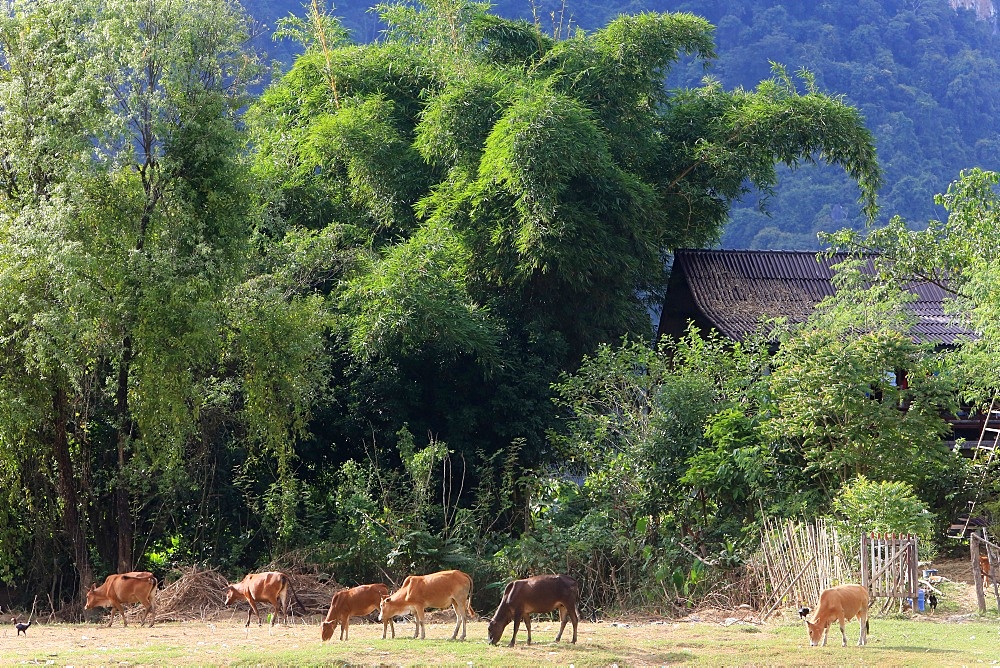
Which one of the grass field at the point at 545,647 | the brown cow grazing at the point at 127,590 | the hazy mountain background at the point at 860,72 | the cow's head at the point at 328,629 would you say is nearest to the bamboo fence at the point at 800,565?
the grass field at the point at 545,647

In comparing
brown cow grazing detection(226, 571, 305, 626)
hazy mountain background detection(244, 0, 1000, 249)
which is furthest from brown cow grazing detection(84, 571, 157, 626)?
hazy mountain background detection(244, 0, 1000, 249)

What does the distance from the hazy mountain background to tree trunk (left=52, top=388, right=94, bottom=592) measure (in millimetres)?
35946

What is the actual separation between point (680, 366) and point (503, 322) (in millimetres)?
3507

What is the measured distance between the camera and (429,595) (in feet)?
34.6

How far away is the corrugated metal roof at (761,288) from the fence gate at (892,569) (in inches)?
328

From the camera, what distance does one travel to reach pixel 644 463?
16.2 metres

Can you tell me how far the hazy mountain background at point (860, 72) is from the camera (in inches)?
2000

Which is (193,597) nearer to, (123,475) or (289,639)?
(123,475)

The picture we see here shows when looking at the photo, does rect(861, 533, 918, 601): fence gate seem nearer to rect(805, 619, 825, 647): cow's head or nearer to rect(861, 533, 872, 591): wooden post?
rect(861, 533, 872, 591): wooden post

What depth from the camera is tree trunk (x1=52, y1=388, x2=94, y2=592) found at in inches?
589

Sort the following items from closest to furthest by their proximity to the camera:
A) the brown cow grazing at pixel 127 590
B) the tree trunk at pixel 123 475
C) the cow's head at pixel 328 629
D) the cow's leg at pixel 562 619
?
the cow's leg at pixel 562 619 → the cow's head at pixel 328 629 → the brown cow grazing at pixel 127 590 → the tree trunk at pixel 123 475

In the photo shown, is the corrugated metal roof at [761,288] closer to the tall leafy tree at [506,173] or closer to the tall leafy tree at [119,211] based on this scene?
the tall leafy tree at [506,173]

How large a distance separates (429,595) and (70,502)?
6763 mm

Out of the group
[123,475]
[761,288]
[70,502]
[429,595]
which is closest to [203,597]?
[123,475]
